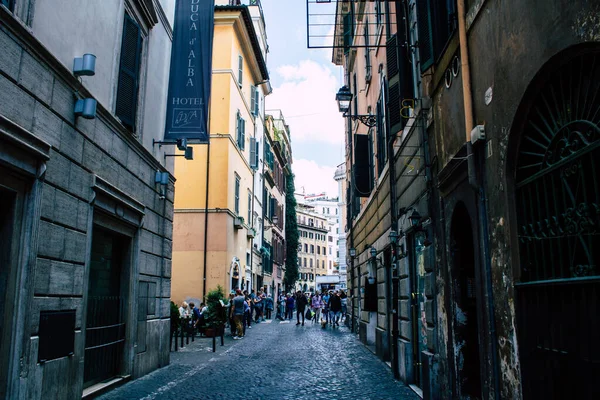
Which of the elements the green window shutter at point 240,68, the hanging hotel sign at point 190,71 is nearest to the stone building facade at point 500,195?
the hanging hotel sign at point 190,71

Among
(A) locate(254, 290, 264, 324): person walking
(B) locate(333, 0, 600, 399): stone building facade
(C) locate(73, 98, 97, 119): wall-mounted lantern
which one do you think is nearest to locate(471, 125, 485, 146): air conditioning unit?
(B) locate(333, 0, 600, 399): stone building facade

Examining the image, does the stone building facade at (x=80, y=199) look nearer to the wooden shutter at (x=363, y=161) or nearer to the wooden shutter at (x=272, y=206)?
the wooden shutter at (x=363, y=161)

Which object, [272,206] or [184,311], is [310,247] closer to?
[272,206]

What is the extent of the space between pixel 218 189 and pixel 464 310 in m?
18.3

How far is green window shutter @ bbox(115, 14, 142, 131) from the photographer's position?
943 cm

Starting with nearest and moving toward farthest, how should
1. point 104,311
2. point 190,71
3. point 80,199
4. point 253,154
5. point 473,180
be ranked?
point 473,180, point 80,199, point 104,311, point 190,71, point 253,154

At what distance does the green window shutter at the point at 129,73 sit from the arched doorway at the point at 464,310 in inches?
241

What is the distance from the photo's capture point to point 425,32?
25.6 ft

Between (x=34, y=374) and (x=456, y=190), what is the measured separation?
5717mm

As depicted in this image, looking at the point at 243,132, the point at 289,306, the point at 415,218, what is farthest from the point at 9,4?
the point at 289,306

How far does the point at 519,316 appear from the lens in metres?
4.70

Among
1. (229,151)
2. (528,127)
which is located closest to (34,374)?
(528,127)

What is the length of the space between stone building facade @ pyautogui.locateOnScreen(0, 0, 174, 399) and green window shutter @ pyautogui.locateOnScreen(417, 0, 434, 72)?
502cm

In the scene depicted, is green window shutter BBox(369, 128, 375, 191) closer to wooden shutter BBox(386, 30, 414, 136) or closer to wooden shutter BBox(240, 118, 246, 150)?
wooden shutter BBox(386, 30, 414, 136)
